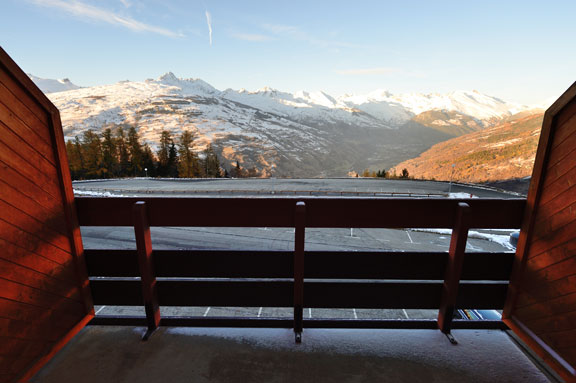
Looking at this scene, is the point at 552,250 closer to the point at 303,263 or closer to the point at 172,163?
the point at 303,263

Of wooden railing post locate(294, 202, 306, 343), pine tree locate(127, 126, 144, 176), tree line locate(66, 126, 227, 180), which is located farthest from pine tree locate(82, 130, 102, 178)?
wooden railing post locate(294, 202, 306, 343)

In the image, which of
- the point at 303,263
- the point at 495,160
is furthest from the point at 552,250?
the point at 495,160

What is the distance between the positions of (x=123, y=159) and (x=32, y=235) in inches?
2347

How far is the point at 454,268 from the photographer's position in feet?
7.09

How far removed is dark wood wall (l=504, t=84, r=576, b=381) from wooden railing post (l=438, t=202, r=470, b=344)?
0.51m

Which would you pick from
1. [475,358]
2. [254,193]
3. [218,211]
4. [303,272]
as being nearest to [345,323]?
[303,272]

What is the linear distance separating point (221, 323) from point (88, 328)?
47.6 inches

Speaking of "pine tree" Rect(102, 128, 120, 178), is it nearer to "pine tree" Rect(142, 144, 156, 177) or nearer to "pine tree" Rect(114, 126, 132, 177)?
"pine tree" Rect(114, 126, 132, 177)

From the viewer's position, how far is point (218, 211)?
7.09 ft

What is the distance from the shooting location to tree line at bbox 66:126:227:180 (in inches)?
1944

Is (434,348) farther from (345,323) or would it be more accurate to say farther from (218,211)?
(218,211)

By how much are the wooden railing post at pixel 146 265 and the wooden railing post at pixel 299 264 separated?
3.81 feet

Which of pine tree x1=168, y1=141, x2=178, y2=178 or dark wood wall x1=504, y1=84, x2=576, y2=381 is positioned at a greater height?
dark wood wall x1=504, y1=84, x2=576, y2=381

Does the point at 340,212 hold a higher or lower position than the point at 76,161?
higher
